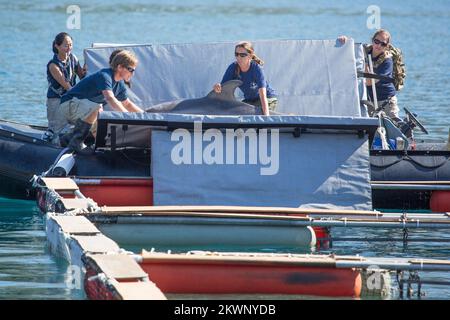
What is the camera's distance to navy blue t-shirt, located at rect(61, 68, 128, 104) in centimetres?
1297

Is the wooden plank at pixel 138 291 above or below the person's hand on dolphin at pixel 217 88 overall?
below

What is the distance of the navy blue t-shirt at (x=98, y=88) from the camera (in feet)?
42.5

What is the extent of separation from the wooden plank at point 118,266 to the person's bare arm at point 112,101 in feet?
12.4

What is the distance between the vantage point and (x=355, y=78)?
571 inches

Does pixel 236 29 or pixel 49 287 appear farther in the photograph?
pixel 236 29

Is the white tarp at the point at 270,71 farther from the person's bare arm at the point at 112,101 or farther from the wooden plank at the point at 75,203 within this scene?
the wooden plank at the point at 75,203

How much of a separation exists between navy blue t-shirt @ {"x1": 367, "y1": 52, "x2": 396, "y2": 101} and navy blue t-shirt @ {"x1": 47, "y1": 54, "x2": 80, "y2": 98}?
328 centimetres

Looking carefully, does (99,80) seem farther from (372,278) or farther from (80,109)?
(372,278)

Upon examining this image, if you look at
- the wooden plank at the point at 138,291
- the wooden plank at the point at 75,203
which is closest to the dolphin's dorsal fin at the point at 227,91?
the wooden plank at the point at 75,203

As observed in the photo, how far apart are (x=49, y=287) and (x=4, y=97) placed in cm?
1323

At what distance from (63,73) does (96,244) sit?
5233 millimetres
